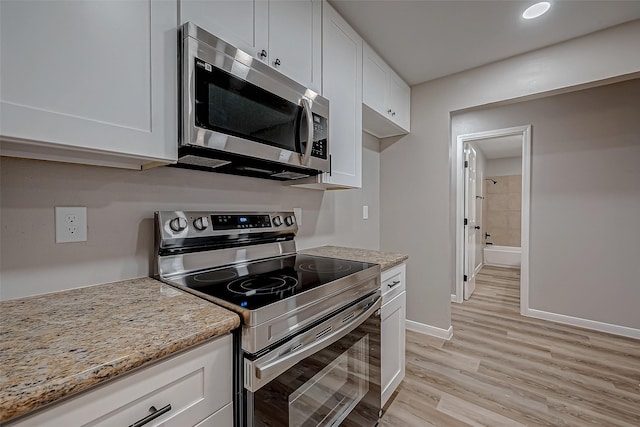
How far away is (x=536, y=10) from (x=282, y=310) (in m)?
2.25

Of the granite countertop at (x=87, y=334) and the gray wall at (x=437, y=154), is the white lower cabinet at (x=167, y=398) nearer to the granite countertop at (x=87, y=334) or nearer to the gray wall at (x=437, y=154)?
the granite countertop at (x=87, y=334)

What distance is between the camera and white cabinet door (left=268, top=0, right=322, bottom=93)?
1286 mm

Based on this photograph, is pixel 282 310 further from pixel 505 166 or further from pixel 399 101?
pixel 505 166

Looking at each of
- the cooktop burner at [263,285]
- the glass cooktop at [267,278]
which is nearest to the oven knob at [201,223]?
the glass cooktop at [267,278]

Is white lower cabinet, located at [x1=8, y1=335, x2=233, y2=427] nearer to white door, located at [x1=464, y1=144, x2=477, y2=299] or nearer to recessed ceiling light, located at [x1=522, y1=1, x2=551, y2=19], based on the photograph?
recessed ceiling light, located at [x1=522, y1=1, x2=551, y2=19]

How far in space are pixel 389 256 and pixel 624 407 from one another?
1.67 metres

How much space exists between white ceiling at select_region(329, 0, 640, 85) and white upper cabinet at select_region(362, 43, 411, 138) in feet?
0.38

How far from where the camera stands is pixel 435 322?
2.58 meters

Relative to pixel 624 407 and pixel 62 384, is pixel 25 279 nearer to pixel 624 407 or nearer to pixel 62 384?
pixel 62 384

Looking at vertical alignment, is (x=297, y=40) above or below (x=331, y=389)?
above

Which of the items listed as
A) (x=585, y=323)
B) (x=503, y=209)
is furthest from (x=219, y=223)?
(x=503, y=209)

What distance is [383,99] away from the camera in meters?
2.22

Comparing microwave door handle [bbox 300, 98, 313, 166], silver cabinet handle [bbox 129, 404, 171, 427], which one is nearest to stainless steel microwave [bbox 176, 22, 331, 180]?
microwave door handle [bbox 300, 98, 313, 166]

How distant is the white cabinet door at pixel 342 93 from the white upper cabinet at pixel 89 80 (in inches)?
35.6
